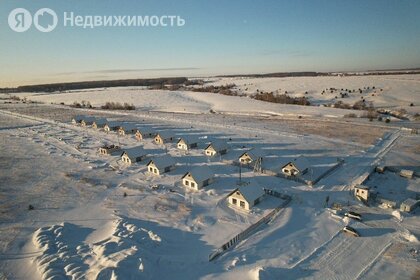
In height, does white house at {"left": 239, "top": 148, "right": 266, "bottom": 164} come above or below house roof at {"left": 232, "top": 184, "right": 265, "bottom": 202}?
above

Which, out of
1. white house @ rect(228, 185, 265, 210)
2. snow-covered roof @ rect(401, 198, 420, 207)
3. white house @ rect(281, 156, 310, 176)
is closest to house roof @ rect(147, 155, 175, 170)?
white house @ rect(228, 185, 265, 210)

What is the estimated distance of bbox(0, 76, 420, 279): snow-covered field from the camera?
Answer: 14266 millimetres

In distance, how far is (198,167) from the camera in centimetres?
2441

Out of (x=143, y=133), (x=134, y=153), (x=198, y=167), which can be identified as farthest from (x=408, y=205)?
(x=143, y=133)

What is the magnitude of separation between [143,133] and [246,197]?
24.0 m

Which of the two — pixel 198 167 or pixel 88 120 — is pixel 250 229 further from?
pixel 88 120

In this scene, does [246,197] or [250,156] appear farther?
[250,156]

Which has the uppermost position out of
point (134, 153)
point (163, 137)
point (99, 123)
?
point (99, 123)

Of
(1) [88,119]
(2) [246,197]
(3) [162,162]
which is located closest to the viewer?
(2) [246,197]

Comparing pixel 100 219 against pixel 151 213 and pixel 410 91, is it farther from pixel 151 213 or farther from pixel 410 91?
pixel 410 91

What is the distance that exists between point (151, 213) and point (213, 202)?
4407 mm

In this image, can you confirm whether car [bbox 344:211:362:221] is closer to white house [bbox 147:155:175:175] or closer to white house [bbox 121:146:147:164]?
white house [bbox 147:155:175:175]

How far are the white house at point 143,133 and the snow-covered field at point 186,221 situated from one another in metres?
2.99

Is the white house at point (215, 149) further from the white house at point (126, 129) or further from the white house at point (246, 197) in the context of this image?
the white house at point (126, 129)
